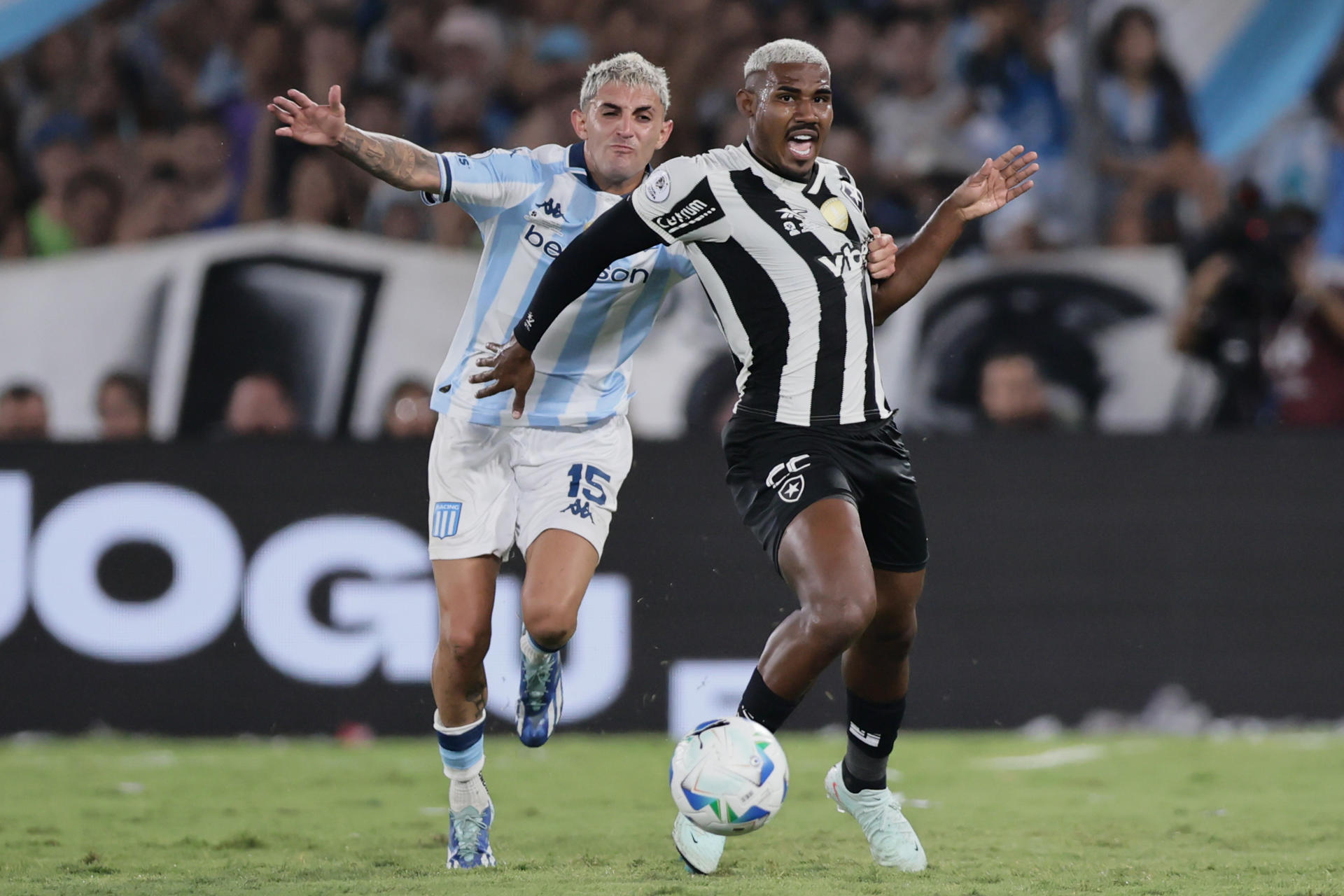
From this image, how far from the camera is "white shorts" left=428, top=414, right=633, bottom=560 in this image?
5.17 metres

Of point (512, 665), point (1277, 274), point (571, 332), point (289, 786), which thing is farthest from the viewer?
point (1277, 274)

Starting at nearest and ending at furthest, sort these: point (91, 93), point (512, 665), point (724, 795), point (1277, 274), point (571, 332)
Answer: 1. point (724, 795)
2. point (571, 332)
3. point (512, 665)
4. point (1277, 274)
5. point (91, 93)

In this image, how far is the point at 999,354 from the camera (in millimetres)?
9453

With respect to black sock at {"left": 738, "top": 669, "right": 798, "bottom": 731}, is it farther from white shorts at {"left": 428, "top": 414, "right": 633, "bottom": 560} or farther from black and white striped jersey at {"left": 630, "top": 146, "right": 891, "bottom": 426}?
white shorts at {"left": 428, "top": 414, "right": 633, "bottom": 560}

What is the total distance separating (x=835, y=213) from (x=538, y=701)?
199 centimetres

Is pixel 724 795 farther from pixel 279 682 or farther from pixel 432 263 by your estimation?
pixel 432 263

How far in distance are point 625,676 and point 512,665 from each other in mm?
584

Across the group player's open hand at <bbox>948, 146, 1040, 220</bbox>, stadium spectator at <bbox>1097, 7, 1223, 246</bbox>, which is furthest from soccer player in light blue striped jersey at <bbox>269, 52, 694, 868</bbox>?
stadium spectator at <bbox>1097, 7, 1223, 246</bbox>

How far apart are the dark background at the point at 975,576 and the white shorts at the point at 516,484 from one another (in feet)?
9.12

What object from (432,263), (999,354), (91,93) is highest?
(91,93)

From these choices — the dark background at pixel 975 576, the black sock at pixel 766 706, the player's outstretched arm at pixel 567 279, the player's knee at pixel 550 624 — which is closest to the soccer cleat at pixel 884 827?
the black sock at pixel 766 706

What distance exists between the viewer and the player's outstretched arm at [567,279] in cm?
461

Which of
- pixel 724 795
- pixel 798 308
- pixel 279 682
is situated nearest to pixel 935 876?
pixel 724 795

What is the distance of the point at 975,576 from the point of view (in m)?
8.14
